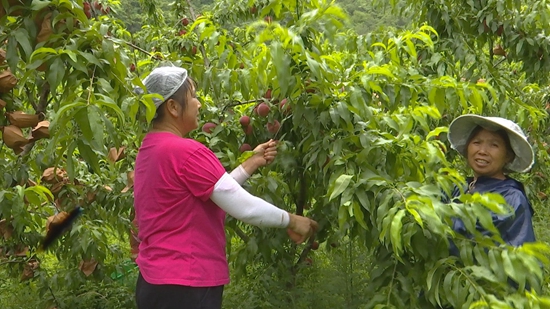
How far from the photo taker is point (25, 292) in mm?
4684

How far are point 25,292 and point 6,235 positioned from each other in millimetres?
1708

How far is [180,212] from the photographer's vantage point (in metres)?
1.95

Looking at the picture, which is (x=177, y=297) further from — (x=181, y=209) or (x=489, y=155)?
(x=489, y=155)

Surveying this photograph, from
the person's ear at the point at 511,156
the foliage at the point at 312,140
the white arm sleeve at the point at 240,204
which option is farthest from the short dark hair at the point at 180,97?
the person's ear at the point at 511,156

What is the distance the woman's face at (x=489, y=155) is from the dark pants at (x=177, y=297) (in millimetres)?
1102

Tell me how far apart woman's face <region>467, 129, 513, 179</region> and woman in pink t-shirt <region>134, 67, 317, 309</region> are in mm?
807

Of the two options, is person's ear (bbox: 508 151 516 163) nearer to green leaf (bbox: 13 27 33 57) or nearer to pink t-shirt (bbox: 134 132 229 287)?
pink t-shirt (bbox: 134 132 229 287)

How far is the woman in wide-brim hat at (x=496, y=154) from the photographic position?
2.26m

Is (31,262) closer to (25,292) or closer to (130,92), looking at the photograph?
(25,292)

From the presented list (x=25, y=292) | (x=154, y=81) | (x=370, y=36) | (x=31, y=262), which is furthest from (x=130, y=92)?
(x=25, y=292)

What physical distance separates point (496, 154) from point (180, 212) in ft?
4.01

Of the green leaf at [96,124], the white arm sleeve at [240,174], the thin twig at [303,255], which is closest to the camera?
the green leaf at [96,124]

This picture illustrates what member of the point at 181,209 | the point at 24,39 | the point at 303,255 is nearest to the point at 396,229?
the point at 181,209

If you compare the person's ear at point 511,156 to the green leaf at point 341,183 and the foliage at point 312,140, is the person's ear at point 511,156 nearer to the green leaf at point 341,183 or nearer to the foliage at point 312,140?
the foliage at point 312,140
